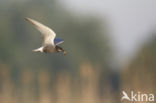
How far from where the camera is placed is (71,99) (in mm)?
7656

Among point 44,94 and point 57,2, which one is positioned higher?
point 57,2

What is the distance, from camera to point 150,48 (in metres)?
8.19

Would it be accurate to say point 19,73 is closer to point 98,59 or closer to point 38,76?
point 38,76

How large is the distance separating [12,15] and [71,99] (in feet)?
8.04

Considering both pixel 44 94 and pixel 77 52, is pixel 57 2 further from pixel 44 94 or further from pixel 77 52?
pixel 44 94

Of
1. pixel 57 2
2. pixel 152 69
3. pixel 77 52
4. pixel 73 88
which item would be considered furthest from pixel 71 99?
pixel 57 2

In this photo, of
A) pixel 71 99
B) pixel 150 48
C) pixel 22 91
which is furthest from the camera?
pixel 22 91

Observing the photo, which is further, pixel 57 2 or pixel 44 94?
pixel 57 2

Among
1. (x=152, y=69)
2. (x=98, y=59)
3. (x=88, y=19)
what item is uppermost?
(x=88, y=19)

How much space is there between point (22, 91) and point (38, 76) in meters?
0.44

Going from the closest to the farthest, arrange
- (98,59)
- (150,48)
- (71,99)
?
1. (71,99)
2. (150,48)
3. (98,59)

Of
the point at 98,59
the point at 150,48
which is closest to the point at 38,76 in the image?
the point at 98,59

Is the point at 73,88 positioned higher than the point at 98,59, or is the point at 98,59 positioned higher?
the point at 98,59

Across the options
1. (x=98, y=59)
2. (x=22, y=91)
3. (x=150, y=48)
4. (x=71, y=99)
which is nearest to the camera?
(x=71, y=99)
